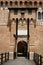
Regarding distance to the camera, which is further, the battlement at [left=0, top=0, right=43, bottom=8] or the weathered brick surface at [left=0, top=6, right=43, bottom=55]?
the battlement at [left=0, top=0, right=43, bottom=8]

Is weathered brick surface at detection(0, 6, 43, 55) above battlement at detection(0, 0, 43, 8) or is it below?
below

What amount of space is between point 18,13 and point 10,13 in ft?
2.47

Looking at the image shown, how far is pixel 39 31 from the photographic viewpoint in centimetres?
2148

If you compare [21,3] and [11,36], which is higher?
[21,3]

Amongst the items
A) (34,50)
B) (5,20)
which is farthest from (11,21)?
(34,50)

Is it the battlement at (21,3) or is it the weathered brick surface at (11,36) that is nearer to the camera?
the weathered brick surface at (11,36)

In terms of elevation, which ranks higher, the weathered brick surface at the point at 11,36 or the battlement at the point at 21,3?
the battlement at the point at 21,3

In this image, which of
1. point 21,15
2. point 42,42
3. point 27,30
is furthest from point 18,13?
point 42,42

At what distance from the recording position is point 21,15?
2173cm

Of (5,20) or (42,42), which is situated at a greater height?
(5,20)

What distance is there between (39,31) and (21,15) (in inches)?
89.4

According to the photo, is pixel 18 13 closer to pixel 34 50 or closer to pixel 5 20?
pixel 5 20

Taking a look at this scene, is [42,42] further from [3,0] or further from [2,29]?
[3,0]

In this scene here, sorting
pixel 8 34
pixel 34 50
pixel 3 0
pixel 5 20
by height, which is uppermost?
pixel 3 0
